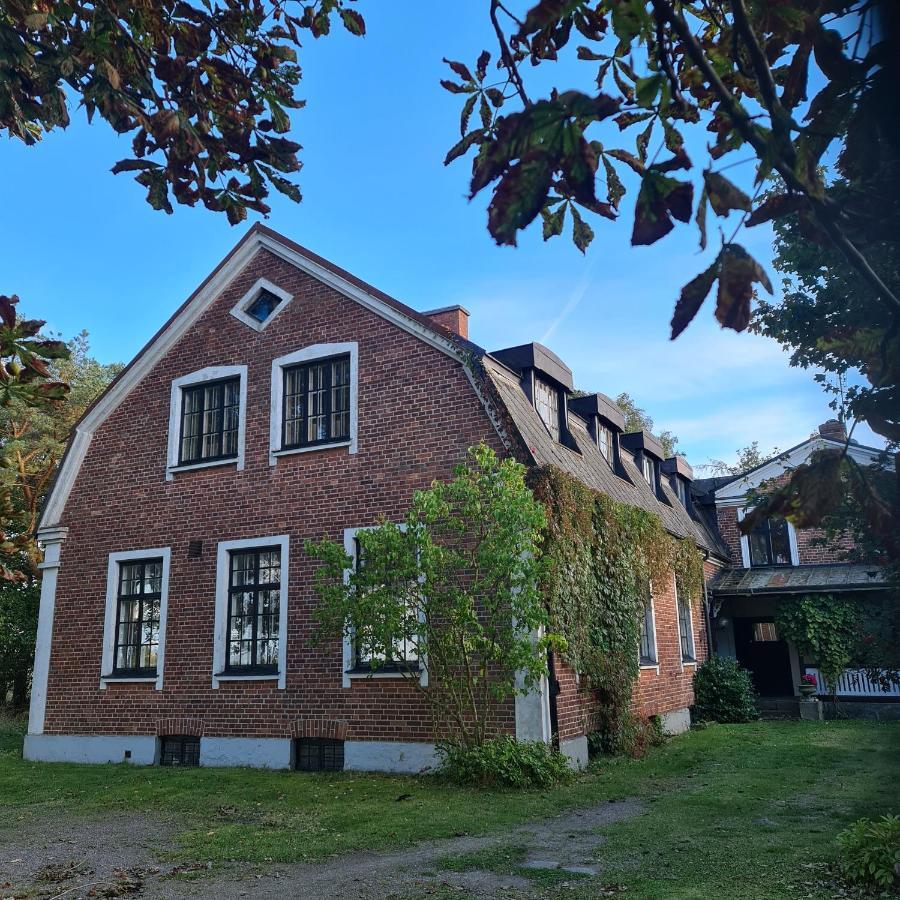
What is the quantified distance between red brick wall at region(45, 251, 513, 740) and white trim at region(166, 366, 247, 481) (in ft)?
0.44

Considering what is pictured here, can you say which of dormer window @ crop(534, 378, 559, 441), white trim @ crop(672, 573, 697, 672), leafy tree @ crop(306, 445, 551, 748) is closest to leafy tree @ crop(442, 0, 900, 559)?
leafy tree @ crop(306, 445, 551, 748)

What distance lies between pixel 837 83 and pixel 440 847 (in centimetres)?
704

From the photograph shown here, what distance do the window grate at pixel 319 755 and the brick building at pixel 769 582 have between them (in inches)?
490

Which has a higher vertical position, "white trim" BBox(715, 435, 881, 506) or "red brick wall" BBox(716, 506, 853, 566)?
"white trim" BBox(715, 435, 881, 506)

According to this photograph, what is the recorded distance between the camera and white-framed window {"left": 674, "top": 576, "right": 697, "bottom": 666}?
18584 millimetres

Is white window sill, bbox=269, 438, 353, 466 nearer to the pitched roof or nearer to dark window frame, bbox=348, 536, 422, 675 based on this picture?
dark window frame, bbox=348, 536, 422, 675

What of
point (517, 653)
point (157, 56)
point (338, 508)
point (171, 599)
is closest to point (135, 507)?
point (171, 599)

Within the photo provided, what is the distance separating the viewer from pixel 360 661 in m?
12.1

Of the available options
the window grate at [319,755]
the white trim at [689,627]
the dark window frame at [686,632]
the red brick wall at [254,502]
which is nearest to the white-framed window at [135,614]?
the red brick wall at [254,502]

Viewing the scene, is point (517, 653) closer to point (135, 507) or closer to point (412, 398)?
point (412, 398)

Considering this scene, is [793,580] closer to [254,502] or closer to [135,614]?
[254,502]

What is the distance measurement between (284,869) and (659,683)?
420 inches

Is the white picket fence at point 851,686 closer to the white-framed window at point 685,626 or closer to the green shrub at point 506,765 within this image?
the white-framed window at point 685,626

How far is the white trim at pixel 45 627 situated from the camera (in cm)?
1457
